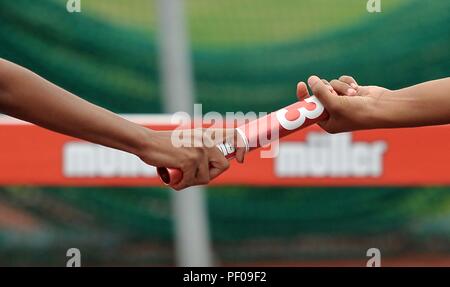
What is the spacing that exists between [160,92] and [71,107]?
7.03 feet

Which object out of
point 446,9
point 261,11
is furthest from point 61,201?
point 446,9

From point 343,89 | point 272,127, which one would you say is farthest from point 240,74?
point 272,127

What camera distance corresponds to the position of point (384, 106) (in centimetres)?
282

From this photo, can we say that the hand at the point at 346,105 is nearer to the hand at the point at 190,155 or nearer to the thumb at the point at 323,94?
the thumb at the point at 323,94

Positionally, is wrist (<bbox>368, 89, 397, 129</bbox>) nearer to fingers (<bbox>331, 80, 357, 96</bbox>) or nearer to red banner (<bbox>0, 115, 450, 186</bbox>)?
fingers (<bbox>331, 80, 357, 96</bbox>)

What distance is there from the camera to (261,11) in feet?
15.1

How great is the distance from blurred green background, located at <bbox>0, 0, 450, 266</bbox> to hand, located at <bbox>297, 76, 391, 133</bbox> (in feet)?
5.89

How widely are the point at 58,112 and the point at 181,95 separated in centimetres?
185

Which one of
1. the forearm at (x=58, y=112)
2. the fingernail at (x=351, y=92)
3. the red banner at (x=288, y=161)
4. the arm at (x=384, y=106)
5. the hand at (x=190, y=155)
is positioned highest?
the red banner at (x=288, y=161)

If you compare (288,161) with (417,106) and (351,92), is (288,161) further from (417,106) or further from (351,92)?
(417,106)

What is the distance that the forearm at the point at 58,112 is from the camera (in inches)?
97.8

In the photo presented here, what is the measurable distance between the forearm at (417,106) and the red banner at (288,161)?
1.62 meters

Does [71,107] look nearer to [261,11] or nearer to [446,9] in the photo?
[261,11]

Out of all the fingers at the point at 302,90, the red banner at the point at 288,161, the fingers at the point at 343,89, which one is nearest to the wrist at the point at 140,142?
the fingers at the point at 302,90
